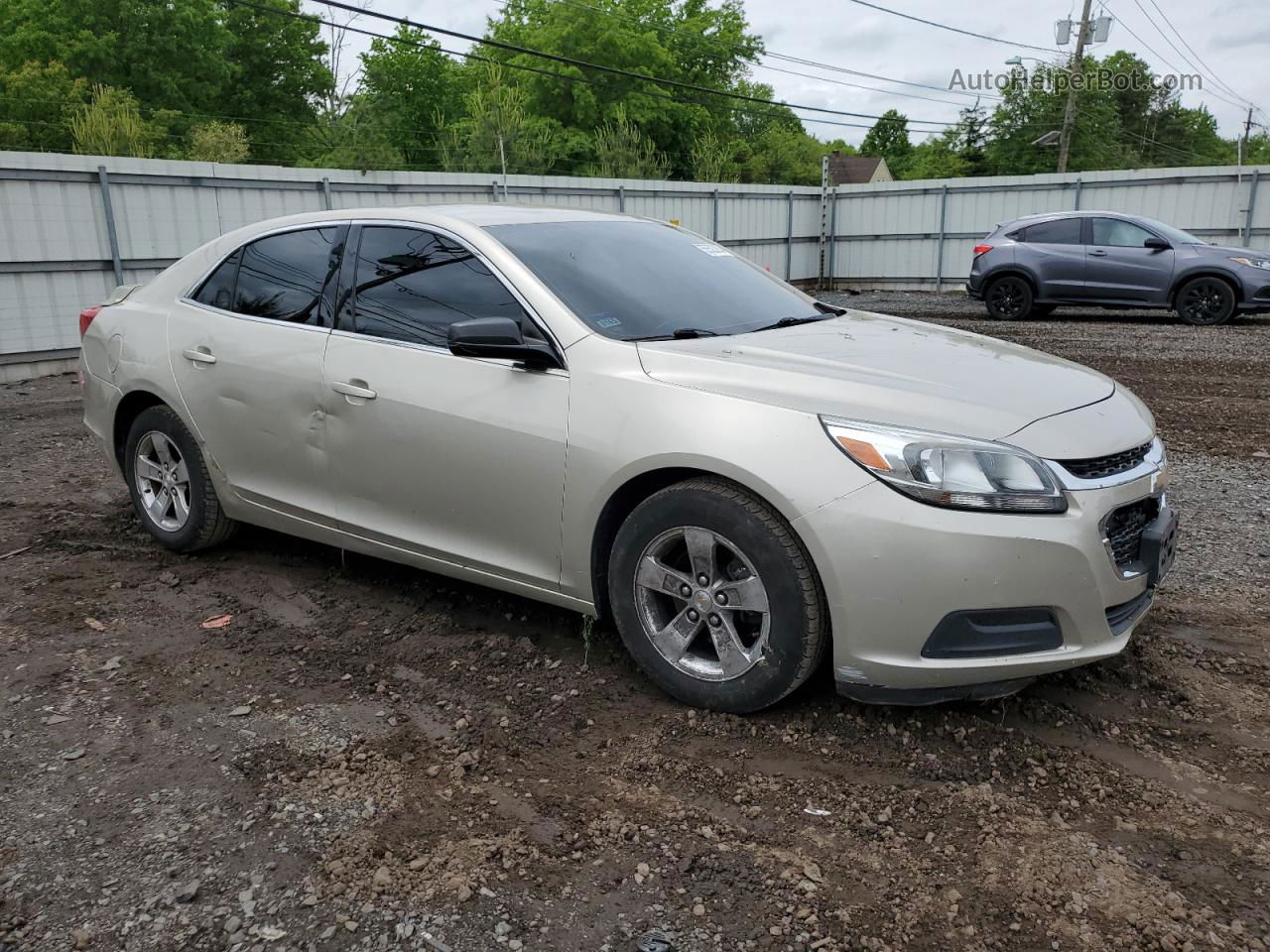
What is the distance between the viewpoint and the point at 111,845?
8.87 ft

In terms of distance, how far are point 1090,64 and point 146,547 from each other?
72762 millimetres

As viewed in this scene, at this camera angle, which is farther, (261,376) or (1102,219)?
(1102,219)

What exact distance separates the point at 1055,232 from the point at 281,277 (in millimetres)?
13878

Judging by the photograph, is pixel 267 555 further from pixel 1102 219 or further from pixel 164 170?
pixel 1102 219

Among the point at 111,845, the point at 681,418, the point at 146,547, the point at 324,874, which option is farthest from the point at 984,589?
the point at 146,547

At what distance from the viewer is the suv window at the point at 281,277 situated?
432cm

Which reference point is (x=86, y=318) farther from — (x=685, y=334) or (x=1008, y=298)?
(x=1008, y=298)

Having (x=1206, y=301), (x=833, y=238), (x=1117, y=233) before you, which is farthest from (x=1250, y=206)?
(x=833, y=238)

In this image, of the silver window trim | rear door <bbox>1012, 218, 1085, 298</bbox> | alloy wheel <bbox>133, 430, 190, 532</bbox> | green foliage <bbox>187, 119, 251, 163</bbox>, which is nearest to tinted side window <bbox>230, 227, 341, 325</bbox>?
the silver window trim

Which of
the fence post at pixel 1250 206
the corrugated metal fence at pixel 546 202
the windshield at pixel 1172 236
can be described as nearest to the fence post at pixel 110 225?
the corrugated metal fence at pixel 546 202

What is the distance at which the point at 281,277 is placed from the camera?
450 cm

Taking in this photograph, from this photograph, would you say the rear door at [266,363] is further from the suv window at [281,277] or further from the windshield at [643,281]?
the windshield at [643,281]

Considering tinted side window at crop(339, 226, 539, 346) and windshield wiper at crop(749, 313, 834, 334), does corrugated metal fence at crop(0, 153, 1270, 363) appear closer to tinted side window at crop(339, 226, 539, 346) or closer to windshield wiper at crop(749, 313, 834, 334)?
tinted side window at crop(339, 226, 539, 346)

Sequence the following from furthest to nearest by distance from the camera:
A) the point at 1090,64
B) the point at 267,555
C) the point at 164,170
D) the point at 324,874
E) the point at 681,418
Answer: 1. the point at 1090,64
2. the point at 164,170
3. the point at 267,555
4. the point at 681,418
5. the point at 324,874
